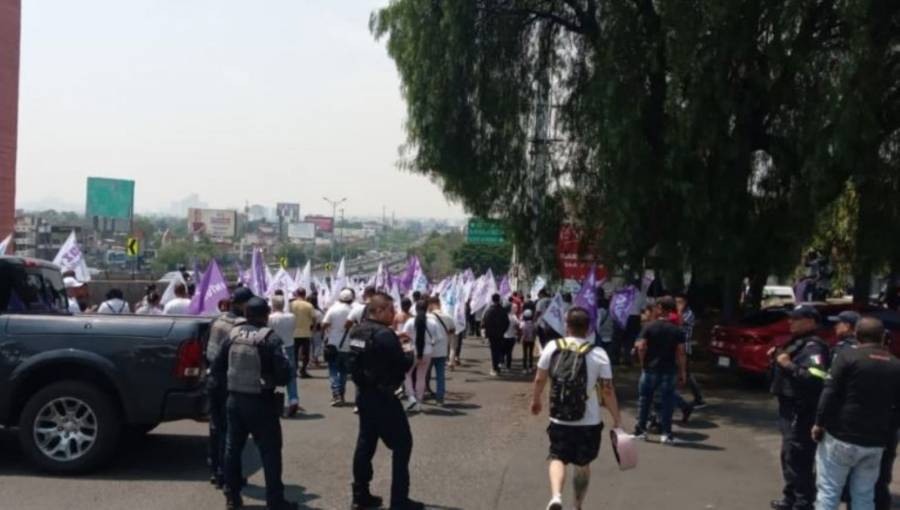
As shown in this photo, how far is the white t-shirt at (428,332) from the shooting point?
1445 cm

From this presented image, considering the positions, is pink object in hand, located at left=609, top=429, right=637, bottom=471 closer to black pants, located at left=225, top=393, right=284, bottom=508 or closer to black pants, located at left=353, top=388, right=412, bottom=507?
black pants, located at left=353, top=388, right=412, bottom=507

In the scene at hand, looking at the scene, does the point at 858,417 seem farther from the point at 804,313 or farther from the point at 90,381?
the point at 90,381

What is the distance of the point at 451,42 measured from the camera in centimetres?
1900

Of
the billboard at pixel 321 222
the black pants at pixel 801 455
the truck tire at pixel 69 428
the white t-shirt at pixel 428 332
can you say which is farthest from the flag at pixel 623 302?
the billboard at pixel 321 222

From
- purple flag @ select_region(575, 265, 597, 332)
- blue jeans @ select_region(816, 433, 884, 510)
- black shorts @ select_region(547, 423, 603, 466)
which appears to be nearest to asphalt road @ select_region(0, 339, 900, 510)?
black shorts @ select_region(547, 423, 603, 466)

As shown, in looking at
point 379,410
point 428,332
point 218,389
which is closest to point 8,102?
point 428,332

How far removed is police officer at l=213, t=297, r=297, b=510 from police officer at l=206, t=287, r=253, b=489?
0.49 metres

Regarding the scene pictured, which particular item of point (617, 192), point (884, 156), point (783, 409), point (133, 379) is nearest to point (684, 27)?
point (617, 192)

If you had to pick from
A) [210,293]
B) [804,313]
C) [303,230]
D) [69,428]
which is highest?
[303,230]

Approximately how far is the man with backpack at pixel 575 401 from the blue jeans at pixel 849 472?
5.07ft

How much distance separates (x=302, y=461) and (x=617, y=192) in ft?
27.8

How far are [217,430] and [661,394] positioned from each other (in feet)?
18.4

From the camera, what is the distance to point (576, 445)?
754cm

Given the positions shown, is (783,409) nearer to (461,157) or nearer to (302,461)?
(302,461)
